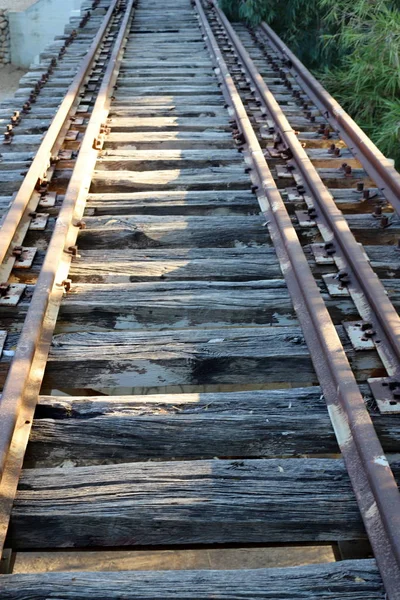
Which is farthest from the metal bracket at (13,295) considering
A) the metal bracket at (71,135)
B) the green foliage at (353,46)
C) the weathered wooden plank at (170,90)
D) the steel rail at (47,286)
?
the green foliage at (353,46)

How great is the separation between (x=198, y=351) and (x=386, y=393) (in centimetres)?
78

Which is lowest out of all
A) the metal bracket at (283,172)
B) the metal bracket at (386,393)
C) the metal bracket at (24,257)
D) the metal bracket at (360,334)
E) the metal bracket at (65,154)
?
the metal bracket at (283,172)

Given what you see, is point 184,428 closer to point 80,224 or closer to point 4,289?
point 4,289

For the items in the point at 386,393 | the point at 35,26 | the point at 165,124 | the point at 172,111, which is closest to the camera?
the point at 386,393

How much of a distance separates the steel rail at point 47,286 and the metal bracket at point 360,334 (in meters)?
1.27

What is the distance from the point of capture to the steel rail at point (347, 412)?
1.85 meters

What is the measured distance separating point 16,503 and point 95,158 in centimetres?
320

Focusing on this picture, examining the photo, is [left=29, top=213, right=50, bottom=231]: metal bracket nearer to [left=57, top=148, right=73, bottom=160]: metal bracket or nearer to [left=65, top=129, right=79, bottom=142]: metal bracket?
[left=57, top=148, right=73, bottom=160]: metal bracket

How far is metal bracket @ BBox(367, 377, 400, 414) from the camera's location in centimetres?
240

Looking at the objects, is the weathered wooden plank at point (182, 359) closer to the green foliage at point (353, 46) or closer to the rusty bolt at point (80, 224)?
the rusty bolt at point (80, 224)

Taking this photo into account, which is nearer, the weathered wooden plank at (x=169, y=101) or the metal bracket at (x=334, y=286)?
the metal bracket at (x=334, y=286)

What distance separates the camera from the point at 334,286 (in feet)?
10.5

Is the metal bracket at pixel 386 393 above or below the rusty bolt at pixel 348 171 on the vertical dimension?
above

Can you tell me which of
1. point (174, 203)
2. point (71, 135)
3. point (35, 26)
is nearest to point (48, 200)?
point (174, 203)
